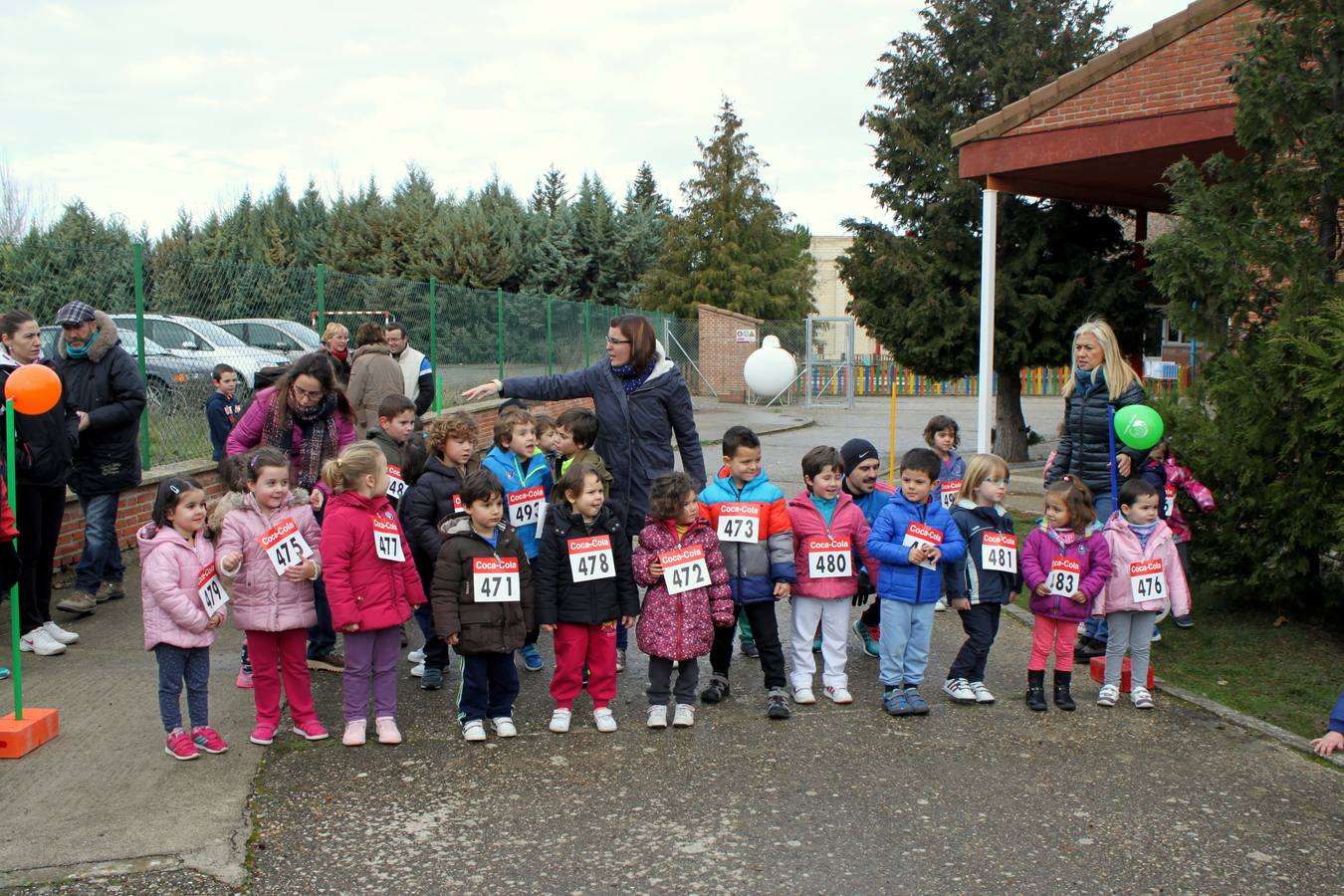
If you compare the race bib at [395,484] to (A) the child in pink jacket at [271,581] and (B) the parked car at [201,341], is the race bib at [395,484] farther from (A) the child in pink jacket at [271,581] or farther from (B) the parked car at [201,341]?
(B) the parked car at [201,341]

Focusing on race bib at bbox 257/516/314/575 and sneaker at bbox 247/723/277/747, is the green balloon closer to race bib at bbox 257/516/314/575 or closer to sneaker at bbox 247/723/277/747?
race bib at bbox 257/516/314/575

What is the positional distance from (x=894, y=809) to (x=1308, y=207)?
474 centimetres

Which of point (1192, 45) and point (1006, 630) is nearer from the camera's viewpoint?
point (1006, 630)

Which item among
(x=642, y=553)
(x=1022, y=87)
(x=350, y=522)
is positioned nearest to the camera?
(x=350, y=522)

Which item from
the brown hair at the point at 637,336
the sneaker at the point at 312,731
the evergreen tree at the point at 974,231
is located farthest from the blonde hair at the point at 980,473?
the evergreen tree at the point at 974,231

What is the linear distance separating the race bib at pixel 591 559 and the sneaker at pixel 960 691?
1888 millimetres

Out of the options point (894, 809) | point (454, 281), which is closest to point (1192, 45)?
point (894, 809)

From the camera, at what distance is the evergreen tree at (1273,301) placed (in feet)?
21.2

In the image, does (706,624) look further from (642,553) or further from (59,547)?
(59,547)

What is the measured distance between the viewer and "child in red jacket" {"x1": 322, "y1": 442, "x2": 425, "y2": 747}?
488cm

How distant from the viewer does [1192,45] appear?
10250 mm

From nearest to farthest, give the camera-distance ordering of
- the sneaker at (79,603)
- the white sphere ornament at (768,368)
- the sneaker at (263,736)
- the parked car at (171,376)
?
the sneaker at (263,736)
the sneaker at (79,603)
the parked car at (171,376)
the white sphere ornament at (768,368)

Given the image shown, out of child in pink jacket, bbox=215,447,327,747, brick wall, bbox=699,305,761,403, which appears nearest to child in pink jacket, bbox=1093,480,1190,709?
child in pink jacket, bbox=215,447,327,747

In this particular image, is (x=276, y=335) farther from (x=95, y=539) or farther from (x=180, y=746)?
(x=180, y=746)
